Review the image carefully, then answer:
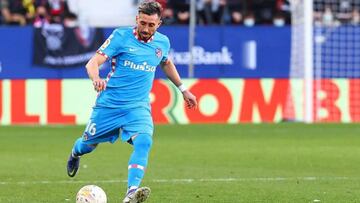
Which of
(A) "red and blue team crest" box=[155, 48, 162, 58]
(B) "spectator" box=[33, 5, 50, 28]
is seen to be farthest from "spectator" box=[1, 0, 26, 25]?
(A) "red and blue team crest" box=[155, 48, 162, 58]

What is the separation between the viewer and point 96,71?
1043 cm

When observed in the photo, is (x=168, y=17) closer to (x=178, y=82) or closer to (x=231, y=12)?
(x=231, y=12)

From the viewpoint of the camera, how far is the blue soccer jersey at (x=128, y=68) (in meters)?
10.8

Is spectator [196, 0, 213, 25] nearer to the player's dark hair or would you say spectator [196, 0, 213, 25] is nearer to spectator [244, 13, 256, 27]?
spectator [244, 13, 256, 27]

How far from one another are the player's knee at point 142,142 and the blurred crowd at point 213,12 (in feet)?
58.5

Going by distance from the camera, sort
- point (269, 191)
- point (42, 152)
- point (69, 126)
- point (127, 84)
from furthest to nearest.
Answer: point (69, 126), point (42, 152), point (269, 191), point (127, 84)

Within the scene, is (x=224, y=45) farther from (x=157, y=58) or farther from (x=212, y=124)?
(x=157, y=58)

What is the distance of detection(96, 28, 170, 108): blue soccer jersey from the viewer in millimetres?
10844

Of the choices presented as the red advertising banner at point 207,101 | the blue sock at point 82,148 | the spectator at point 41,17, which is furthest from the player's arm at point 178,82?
the spectator at point 41,17

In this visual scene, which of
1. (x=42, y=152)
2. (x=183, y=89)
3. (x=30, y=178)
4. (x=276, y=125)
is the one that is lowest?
(x=276, y=125)

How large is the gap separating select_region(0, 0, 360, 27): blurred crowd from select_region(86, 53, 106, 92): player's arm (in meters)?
17.6

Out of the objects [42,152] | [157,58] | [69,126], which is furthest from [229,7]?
[157,58]

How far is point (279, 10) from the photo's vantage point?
3031 cm

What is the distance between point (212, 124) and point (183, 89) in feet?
46.0
